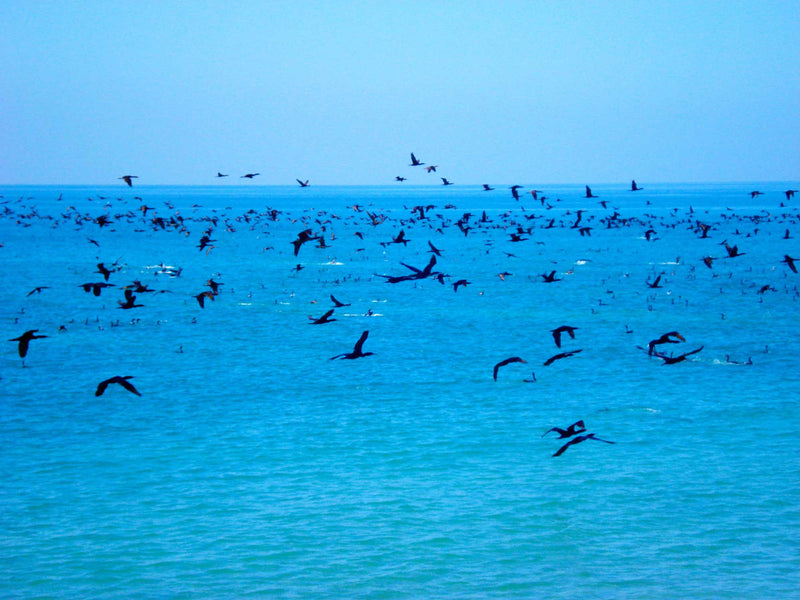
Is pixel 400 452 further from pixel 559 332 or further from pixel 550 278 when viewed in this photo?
pixel 550 278

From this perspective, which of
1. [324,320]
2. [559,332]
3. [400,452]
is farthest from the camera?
[324,320]

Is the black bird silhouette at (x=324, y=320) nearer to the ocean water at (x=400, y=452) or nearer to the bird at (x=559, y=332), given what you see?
the ocean water at (x=400, y=452)

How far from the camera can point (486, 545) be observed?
39.5ft

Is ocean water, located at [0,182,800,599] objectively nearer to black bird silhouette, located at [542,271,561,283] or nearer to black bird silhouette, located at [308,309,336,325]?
black bird silhouette, located at [308,309,336,325]

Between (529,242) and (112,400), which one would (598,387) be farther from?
(529,242)

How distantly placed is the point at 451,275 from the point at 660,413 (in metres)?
31.2

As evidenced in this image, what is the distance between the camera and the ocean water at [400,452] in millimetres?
11328

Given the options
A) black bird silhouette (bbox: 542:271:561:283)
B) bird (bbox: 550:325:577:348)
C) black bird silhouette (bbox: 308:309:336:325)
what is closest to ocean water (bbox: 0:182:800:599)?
black bird silhouette (bbox: 308:309:336:325)

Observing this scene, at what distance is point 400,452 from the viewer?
52.9ft

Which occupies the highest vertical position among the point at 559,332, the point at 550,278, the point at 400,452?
the point at 559,332

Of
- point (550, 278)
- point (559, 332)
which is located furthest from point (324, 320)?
point (550, 278)

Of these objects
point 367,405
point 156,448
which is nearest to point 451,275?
point 367,405

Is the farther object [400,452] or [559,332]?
[559,332]

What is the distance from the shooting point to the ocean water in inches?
446
